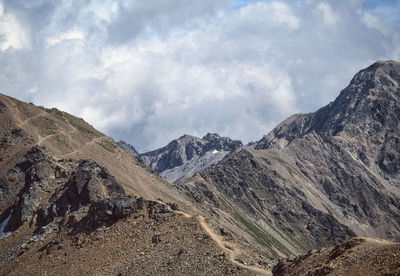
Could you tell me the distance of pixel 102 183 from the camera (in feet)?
290

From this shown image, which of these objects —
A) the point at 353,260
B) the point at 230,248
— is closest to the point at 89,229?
the point at 230,248

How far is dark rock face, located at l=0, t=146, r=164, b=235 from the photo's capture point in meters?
68.9

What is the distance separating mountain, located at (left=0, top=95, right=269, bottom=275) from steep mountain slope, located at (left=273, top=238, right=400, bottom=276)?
6523mm

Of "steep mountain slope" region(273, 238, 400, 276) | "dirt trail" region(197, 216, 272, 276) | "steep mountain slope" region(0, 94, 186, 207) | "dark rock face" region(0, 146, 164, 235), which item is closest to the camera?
"steep mountain slope" region(273, 238, 400, 276)

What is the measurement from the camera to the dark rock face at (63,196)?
68.9 metres

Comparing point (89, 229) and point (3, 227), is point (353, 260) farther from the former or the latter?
point (3, 227)

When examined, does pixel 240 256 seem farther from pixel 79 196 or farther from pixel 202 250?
pixel 79 196

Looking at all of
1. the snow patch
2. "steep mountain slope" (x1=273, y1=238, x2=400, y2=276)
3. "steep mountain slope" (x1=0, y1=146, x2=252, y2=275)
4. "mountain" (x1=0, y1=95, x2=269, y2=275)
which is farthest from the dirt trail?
the snow patch

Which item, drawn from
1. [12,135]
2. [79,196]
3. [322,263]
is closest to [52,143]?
[12,135]

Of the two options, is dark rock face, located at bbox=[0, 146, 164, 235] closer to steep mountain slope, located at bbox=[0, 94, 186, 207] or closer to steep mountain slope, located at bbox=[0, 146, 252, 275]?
steep mountain slope, located at bbox=[0, 146, 252, 275]

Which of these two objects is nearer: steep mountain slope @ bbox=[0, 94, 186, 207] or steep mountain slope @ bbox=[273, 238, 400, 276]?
steep mountain slope @ bbox=[273, 238, 400, 276]

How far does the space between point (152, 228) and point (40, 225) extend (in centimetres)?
2442

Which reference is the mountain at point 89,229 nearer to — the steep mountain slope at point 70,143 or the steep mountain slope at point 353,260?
the steep mountain slope at point 353,260

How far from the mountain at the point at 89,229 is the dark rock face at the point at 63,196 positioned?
148 mm
